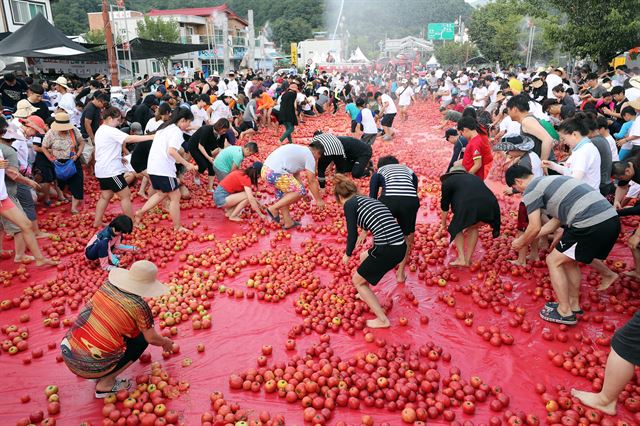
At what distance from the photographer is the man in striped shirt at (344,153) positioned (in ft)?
28.5

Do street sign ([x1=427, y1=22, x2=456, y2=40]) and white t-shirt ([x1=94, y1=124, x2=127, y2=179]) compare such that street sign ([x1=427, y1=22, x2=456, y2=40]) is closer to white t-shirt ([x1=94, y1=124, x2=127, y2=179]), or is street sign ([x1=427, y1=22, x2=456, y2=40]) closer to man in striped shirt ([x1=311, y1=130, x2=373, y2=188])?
man in striped shirt ([x1=311, y1=130, x2=373, y2=188])

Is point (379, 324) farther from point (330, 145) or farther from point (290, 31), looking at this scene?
point (290, 31)

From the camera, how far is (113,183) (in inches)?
292

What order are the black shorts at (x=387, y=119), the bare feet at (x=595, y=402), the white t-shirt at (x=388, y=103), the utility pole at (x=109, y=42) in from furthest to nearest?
the black shorts at (x=387, y=119)
the white t-shirt at (x=388, y=103)
the utility pole at (x=109, y=42)
the bare feet at (x=595, y=402)

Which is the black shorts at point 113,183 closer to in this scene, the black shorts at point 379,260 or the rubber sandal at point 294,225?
the rubber sandal at point 294,225

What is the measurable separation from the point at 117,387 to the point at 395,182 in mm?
3731

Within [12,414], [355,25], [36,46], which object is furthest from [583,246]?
[355,25]

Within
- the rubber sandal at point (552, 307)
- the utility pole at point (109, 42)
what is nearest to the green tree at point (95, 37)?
the utility pole at point (109, 42)

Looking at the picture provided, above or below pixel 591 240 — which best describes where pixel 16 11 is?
above

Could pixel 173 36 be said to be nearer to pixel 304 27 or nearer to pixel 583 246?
pixel 304 27

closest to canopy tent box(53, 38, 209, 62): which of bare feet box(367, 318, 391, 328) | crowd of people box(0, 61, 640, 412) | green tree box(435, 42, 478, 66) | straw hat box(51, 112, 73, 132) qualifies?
crowd of people box(0, 61, 640, 412)

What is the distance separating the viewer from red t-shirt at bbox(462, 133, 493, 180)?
278 inches

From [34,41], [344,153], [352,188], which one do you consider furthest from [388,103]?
[34,41]

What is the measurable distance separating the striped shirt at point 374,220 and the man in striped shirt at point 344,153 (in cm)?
375
